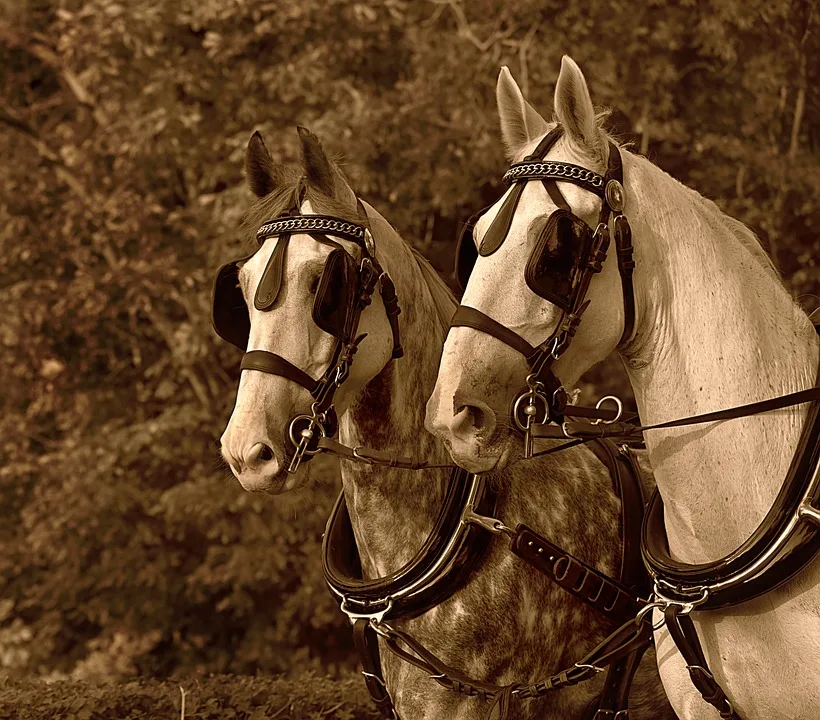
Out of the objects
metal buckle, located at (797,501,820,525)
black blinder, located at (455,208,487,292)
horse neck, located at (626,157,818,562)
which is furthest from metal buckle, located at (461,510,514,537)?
metal buckle, located at (797,501,820,525)

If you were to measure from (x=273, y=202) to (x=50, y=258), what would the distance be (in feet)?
20.0

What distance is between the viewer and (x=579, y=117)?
285 centimetres

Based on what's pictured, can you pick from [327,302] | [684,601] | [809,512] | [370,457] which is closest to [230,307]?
[327,302]

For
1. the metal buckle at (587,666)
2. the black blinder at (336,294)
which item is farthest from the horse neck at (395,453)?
the metal buckle at (587,666)

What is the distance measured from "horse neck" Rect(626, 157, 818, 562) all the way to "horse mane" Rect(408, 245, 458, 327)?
96 cm

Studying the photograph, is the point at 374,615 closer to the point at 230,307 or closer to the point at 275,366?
the point at 275,366

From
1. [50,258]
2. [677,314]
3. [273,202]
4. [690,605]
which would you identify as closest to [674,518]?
[690,605]

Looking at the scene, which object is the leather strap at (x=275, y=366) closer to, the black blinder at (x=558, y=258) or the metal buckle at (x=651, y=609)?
the black blinder at (x=558, y=258)

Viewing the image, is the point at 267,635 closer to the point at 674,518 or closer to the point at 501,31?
the point at 501,31

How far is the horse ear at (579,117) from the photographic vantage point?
9.19 feet

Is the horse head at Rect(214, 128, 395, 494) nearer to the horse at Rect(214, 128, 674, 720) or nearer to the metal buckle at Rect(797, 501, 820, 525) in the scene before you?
the horse at Rect(214, 128, 674, 720)

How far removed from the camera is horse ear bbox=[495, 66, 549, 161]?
306 centimetres

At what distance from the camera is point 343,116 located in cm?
795

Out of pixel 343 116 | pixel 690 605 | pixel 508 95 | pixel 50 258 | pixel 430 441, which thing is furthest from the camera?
pixel 50 258
